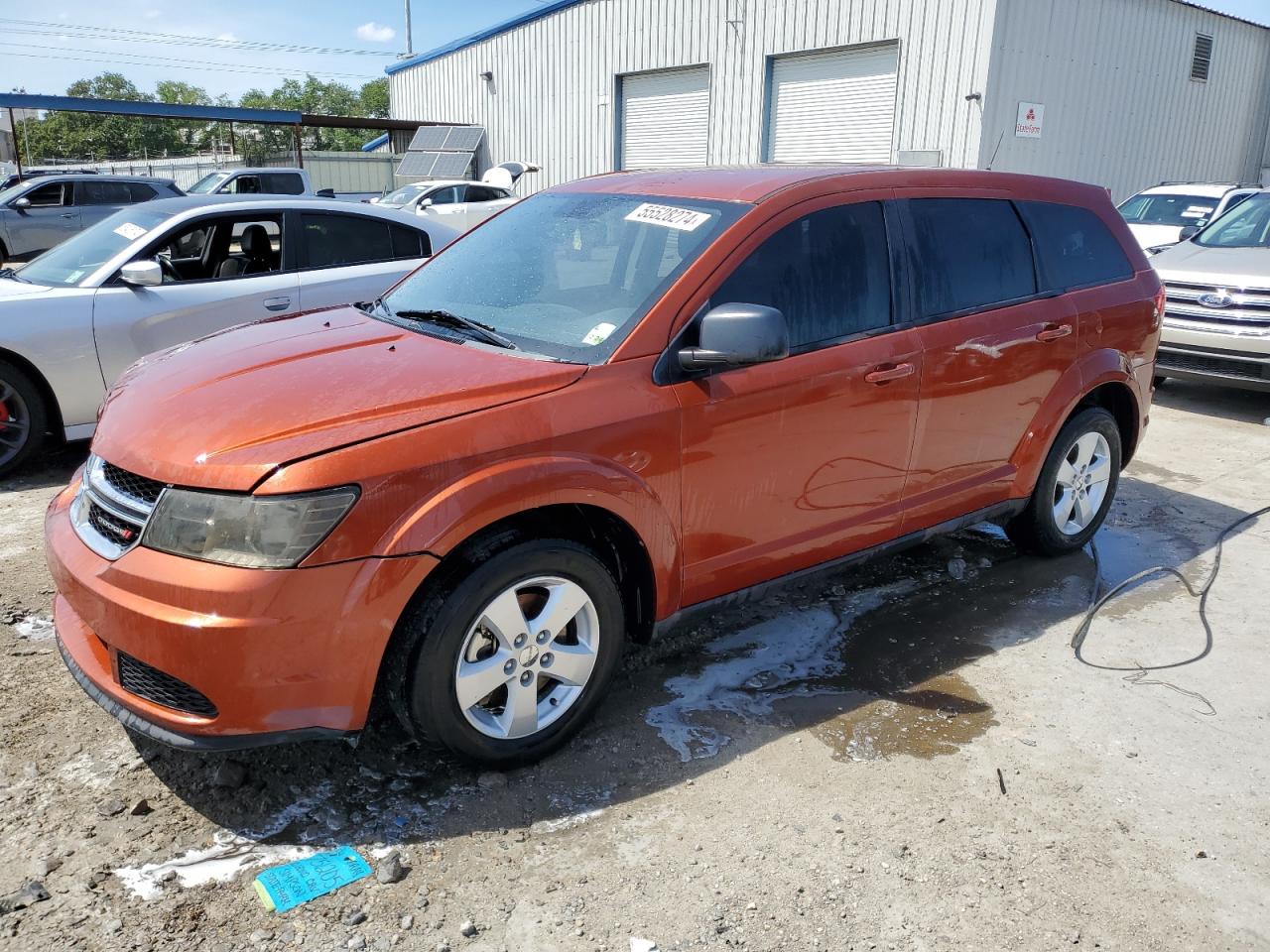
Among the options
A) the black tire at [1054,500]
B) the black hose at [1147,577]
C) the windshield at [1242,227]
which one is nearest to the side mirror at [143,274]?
the black tire at [1054,500]

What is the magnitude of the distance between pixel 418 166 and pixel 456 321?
81.7ft

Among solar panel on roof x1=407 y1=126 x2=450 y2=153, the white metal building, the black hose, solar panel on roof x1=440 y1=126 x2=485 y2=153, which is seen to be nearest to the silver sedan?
the black hose

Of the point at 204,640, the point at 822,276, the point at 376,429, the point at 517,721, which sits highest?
the point at 822,276

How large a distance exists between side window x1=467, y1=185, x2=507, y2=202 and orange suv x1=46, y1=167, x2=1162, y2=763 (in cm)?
1655

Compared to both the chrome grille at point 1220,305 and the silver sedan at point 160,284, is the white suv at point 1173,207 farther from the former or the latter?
the silver sedan at point 160,284

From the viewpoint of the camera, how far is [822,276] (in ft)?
12.0

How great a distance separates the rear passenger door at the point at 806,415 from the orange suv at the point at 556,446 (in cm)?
1

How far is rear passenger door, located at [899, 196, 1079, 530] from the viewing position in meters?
3.99

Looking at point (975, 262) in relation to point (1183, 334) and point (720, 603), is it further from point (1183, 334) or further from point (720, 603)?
point (1183, 334)

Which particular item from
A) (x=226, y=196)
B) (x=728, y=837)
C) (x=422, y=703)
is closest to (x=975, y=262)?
(x=728, y=837)

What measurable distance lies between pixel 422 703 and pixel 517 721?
1.11 feet

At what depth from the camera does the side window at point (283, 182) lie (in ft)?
63.6

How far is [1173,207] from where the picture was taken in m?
14.3

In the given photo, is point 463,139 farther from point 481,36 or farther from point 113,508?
point 113,508
